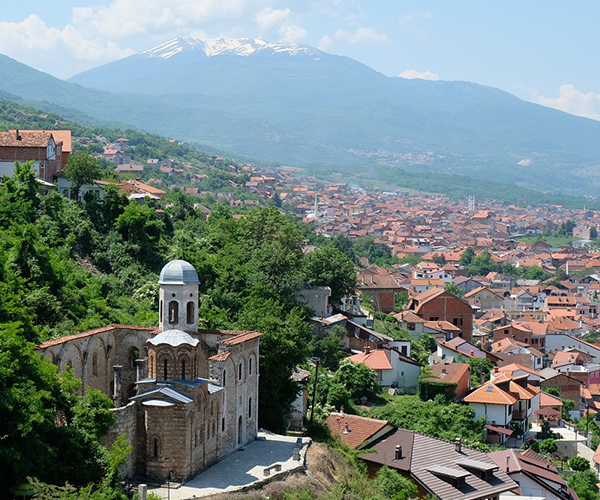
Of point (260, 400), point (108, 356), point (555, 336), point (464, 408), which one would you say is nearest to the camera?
point (108, 356)

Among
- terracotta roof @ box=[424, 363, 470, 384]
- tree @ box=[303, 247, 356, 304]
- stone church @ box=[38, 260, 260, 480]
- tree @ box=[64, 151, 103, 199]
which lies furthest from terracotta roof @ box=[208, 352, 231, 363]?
tree @ box=[303, 247, 356, 304]

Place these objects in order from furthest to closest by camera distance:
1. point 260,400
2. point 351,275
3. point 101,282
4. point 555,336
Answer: point 555,336 < point 351,275 < point 101,282 < point 260,400

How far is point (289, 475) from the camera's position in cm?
2397

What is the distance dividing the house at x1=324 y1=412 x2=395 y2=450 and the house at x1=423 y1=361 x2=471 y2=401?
10.0m

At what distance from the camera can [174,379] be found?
23.5 meters

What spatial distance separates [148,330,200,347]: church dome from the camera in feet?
77.3

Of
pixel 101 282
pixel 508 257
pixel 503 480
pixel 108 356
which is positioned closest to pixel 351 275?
pixel 101 282

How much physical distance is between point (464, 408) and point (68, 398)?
68.5 feet

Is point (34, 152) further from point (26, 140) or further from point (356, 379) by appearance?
point (356, 379)

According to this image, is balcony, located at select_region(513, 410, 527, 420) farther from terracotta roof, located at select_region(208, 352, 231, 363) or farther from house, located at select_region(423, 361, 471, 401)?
terracotta roof, located at select_region(208, 352, 231, 363)

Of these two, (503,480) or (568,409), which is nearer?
(503,480)

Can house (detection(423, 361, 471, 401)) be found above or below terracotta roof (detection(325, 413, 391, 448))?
below

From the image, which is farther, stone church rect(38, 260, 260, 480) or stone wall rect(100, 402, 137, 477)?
stone church rect(38, 260, 260, 480)

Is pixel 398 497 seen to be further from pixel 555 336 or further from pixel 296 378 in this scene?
pixel 555 336
